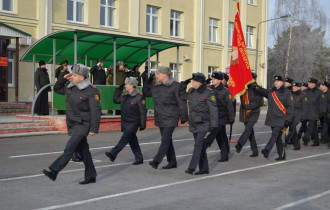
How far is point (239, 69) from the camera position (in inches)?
482

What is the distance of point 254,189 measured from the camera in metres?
7.78

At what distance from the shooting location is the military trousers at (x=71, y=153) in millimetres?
7469

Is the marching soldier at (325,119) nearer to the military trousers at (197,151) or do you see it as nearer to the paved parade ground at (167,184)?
the paved parade ground at (167,184)

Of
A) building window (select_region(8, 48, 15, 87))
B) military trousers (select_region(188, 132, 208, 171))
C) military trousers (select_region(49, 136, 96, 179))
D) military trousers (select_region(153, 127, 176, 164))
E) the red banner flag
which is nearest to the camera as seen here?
military trousers (select_region(49, 136, 96, 179))

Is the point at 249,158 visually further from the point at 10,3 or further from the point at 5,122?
the point at 10,3

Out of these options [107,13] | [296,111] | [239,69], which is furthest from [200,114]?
[107,13]

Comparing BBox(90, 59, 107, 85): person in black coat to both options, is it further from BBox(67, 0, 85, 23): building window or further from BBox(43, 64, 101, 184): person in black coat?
BBox(43, 64, 101, 184): person in black coat

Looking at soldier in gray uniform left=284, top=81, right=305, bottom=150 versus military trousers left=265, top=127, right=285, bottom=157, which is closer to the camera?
military trousers left=265, top=127, right=285, bottom=157

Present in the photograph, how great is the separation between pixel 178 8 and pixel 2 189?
2662 centimetres

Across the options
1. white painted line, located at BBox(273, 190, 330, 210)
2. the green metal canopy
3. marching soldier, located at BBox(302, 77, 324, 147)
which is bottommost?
white painted line, located at BBox(273, 190, 330, 210)

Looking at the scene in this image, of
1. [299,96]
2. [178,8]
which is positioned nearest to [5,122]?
[299,96]

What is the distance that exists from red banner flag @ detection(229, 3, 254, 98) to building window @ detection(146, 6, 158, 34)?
18.3 m

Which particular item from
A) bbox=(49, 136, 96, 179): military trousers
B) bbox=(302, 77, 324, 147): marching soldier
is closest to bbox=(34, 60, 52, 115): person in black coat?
bbox=(302, 77, 324, 147): marching soldier

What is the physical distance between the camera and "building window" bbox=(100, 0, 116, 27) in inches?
1096
